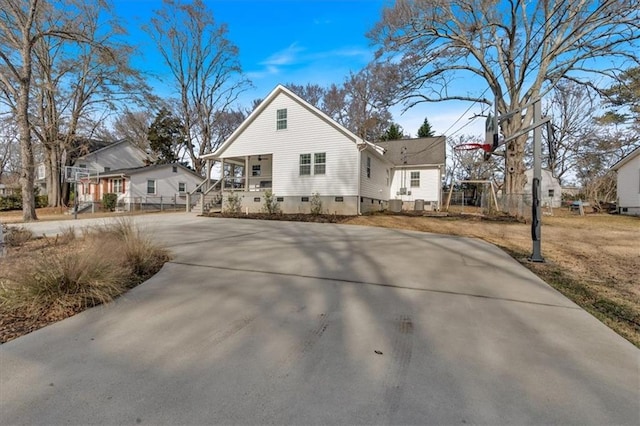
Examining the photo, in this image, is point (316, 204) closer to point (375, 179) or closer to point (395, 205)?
point (375, 179)

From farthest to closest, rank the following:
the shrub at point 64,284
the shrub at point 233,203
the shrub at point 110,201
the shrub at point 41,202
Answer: the shrub at point 41,202 < the shrub at point 110,201 < the shrub at point 233,203 < the shrub at point 64,284

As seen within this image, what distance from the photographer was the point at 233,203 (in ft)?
59.2

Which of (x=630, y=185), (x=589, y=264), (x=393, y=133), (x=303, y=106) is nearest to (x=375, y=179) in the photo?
(x=303, y=106)

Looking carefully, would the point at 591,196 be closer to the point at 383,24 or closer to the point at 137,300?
the point at 383,24

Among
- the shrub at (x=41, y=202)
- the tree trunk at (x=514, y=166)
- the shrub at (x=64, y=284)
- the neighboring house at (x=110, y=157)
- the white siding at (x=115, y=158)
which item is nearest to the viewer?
the shrub at (x=64, y=284)

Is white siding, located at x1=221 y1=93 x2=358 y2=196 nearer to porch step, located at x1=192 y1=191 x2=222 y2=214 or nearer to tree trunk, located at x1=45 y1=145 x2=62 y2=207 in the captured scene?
porch step, located at x1=192 y1=191 x2=222 y2=214

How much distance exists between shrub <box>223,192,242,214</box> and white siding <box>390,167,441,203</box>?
36.6ft

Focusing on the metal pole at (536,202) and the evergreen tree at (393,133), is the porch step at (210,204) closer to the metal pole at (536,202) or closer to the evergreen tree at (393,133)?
the metal pole at (536,202)

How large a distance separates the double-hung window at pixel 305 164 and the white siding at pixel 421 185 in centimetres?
879

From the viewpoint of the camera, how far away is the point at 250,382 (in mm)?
2262

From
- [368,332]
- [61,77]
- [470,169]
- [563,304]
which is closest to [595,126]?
[470,169]

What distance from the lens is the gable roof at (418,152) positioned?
22.9 m

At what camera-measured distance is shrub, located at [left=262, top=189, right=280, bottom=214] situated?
17016 mm

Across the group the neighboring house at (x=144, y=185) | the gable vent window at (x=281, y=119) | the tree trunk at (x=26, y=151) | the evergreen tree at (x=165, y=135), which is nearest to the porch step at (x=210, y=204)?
the neighboring house at (x=144, y=185)
